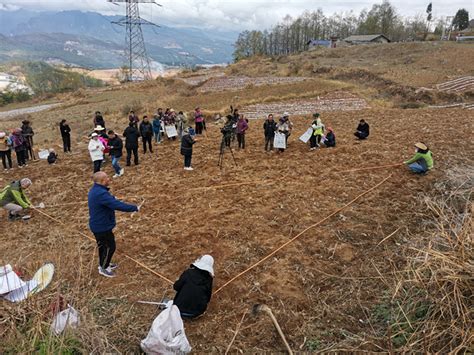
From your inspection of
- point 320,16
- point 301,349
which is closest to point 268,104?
point 301,349

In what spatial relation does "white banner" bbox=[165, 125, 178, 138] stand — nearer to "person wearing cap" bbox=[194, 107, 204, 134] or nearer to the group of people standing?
"person wearing cap" bbox=[194, 107, 204, 134]

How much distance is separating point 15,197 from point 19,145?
4686mm

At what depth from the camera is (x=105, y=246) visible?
545cm

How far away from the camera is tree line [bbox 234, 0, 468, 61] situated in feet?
262

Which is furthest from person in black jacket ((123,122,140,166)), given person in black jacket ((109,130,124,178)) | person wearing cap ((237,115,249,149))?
person wearing cap ((237,115,249,149))

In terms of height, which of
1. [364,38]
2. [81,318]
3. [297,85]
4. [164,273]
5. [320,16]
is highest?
[320,16]

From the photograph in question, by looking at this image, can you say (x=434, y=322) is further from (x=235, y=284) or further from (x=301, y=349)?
(x=235, y=284)

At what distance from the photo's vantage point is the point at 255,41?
9506cm

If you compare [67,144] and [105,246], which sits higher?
[67,144]

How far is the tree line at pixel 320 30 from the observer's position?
79.9 m

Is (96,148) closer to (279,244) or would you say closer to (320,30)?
(279,244)

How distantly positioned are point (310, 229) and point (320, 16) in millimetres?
112294

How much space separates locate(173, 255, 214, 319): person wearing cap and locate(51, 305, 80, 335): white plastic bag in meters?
1.30

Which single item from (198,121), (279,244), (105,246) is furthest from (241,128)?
(105,246)
